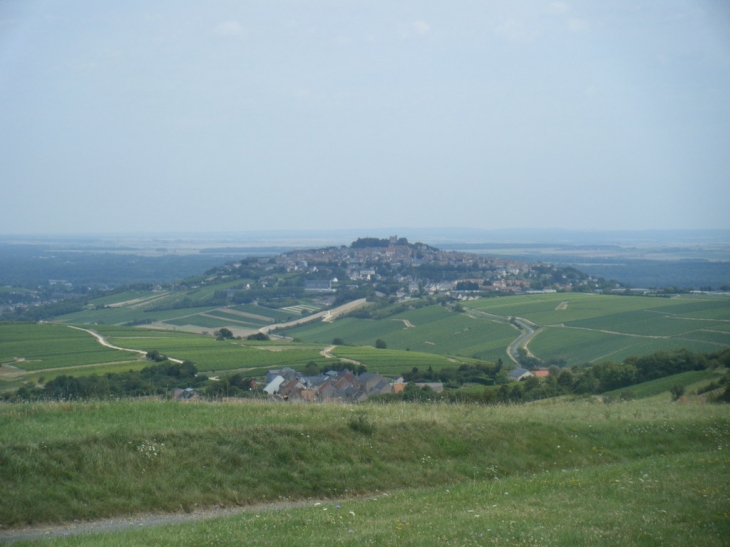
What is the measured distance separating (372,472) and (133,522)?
355 cm

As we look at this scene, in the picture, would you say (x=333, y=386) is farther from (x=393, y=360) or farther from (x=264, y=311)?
(x=264, y=311)

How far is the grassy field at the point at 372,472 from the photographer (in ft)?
20.5

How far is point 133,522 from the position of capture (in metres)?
7.18

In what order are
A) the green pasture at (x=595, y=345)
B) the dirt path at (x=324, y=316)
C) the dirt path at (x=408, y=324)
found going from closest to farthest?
1. the green pasture at (x=595, y=345)
2. the dirt path at (x=408, y=324)
3. the dirt path at (x=324, y=316)

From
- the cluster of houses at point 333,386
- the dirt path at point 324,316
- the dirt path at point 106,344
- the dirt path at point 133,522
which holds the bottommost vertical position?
the dirt path at point 324,316

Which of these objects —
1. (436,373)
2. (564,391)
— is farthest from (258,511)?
(436,373)

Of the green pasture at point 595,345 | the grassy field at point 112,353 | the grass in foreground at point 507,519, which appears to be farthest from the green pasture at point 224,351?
the grass in foreground at point 507,519

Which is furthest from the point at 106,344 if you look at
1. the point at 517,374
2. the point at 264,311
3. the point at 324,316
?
the point at 264,311

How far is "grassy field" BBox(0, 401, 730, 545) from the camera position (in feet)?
20.5

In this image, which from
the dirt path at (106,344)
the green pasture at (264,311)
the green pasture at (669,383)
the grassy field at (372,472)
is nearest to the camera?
the grassy field at (372,472)

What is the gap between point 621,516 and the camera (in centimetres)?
643

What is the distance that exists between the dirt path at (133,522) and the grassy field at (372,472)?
0.14 m

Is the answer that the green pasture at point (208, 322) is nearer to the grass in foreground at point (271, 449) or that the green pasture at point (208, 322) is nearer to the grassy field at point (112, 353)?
the grassy field at point (112, 353)

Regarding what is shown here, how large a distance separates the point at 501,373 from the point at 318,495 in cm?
2096
